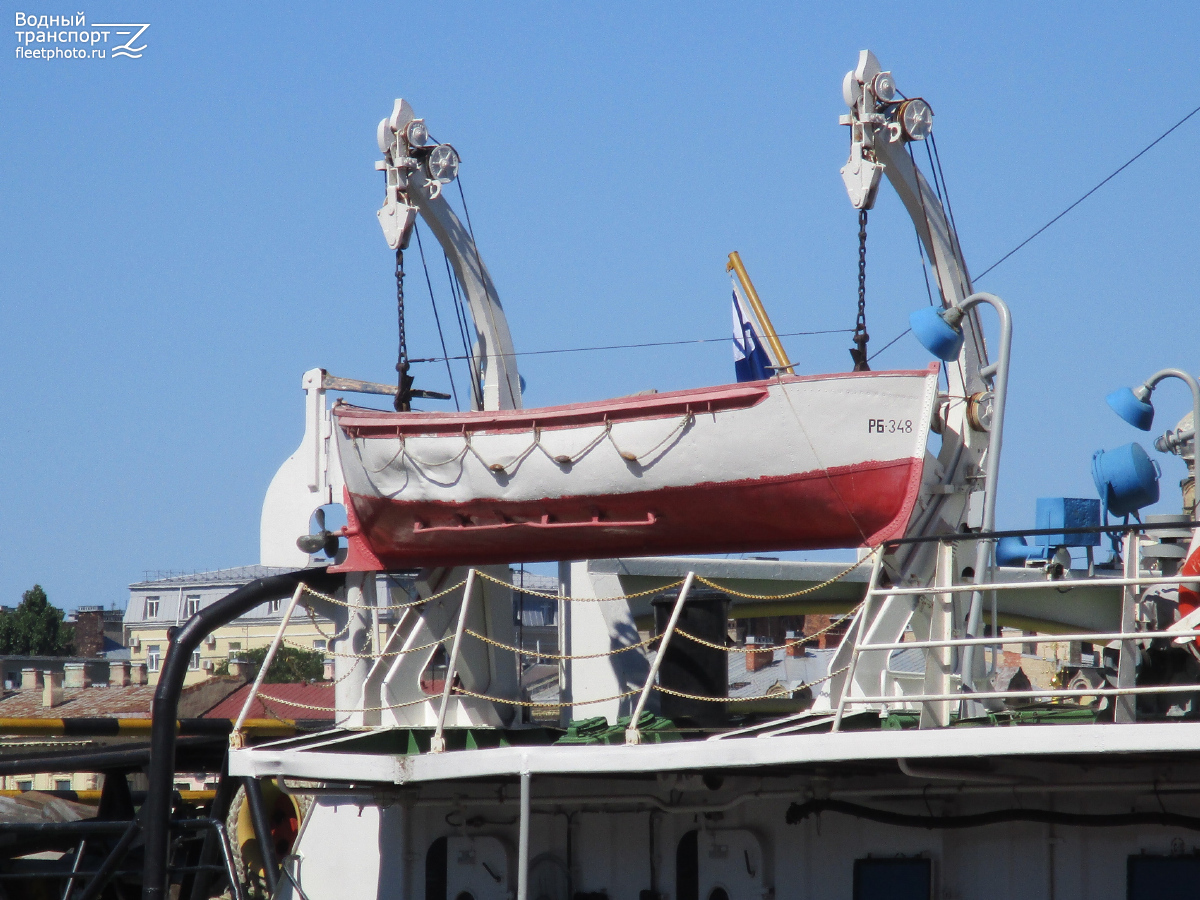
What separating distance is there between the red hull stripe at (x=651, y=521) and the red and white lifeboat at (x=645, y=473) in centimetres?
1

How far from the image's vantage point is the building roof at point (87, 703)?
147ft

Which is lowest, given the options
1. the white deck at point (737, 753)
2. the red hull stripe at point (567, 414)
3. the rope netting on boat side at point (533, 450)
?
the white deck at point (737, 753)

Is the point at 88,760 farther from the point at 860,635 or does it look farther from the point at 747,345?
the point at 860,635

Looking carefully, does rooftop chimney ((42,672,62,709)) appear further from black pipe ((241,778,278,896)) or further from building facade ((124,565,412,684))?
building facade ((124,565,412,684))

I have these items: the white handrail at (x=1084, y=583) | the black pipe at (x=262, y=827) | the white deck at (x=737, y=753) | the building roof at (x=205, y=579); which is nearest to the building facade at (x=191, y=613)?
the building roof at (x=205, y=579)

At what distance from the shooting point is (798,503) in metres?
11.8

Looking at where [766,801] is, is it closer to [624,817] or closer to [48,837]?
[624,817]

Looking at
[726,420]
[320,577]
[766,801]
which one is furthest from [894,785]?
[320,577]

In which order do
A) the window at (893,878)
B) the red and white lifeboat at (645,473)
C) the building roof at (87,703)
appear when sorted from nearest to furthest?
1. the window at (893,878)
2. the red and white lifeboat at (645,473)
3. the building roof at (87,703)

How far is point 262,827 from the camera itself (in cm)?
1351

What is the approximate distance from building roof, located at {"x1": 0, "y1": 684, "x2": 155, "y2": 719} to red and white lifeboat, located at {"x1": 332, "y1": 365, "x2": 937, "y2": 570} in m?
33.2

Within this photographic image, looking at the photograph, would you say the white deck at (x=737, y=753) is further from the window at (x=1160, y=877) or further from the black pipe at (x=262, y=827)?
the black pipe at (x=262, y=827)

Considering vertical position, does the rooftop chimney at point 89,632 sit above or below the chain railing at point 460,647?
below

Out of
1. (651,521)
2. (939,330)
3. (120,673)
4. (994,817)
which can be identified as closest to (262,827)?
(651,521)
